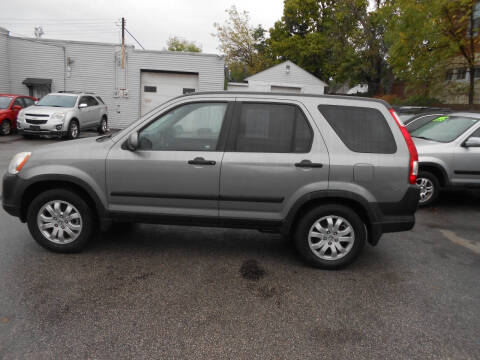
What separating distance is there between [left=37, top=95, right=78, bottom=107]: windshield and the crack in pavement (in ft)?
45.6

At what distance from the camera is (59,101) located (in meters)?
15.1

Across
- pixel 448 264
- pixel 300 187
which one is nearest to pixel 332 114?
pixel 300 187

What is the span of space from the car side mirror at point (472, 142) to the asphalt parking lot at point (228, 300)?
2340 mm

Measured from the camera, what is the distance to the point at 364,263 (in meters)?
4.43

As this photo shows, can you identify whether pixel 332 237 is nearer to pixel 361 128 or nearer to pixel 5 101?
pixel 361 128

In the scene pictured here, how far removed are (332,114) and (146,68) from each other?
1970cm

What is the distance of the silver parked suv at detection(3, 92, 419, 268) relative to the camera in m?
3.97

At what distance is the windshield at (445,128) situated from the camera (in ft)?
23.7

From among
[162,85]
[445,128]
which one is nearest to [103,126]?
[162,85]

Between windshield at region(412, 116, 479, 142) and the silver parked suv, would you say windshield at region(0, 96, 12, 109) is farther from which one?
windshield at region(412, 116, 479, 142)

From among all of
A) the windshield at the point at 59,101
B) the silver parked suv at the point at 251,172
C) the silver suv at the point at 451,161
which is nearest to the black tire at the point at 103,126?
the windshield at the point at 59,101

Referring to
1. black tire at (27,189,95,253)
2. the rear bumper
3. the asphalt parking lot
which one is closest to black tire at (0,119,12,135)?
the asphalt parking lot

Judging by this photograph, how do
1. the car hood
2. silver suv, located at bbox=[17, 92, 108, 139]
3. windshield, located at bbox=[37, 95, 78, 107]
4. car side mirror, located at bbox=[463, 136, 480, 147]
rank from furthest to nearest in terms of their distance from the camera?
1. windshield, located at bbox=[37, 95, 78, 107]
2. the car hood
3. silver suv, located at bbox=[17, 92, 108, 139]
4. car side mirror, located at bbox=[463, 136, 480, 147]

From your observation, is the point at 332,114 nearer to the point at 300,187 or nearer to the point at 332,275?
the point at 300,187
